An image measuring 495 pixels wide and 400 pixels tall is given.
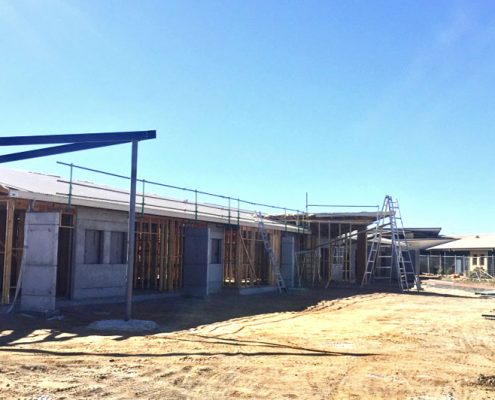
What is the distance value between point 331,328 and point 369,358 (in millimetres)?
4155

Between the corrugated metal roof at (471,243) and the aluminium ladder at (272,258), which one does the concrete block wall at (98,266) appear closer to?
the aluminium ladder at (272,258)

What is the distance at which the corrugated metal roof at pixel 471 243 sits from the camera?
46.5m

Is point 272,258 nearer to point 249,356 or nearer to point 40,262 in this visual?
point 40,262

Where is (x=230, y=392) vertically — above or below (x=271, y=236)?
below

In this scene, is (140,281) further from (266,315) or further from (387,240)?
(387,240)

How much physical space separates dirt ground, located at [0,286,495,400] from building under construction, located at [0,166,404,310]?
1265 millimetres

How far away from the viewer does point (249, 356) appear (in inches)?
382

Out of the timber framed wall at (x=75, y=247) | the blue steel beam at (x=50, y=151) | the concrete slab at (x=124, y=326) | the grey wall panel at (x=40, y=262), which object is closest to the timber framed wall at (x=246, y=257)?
the timber framed wall at (x=75, y=247)

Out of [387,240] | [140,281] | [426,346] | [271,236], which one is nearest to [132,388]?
[426,346]

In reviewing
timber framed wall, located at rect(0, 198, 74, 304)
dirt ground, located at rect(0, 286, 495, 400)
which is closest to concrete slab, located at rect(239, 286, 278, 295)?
dirt ground, located at rect(0, 286, 495, 400)

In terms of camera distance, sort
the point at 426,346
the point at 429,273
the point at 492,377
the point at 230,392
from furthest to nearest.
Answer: the point at 429,273
the point at 426,346
the point at 492,377
the point at 230,392

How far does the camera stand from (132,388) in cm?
723

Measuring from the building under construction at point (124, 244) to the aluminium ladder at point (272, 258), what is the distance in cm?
8

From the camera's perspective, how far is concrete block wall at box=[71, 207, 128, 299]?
16688 millimetres
